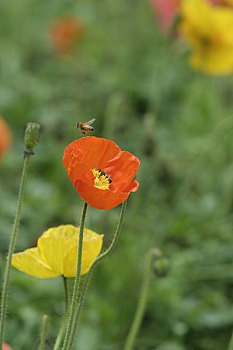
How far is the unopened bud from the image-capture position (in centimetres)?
107

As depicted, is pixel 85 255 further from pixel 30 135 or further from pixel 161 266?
pixel 161 266

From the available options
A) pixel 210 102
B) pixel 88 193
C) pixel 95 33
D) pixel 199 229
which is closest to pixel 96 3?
pixel 95 33

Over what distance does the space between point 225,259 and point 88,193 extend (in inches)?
42.9

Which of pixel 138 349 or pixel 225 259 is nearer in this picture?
pixel 138 349

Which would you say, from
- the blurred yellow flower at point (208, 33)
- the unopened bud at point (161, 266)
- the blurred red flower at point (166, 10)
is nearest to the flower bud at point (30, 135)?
the unopened bud at point (161, 266)

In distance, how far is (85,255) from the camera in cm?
68

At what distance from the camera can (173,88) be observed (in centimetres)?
279

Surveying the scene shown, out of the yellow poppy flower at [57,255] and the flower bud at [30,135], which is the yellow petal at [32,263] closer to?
the yellow poppy flower at [57,255]

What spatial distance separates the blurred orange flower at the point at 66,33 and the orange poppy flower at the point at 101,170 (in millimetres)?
2311

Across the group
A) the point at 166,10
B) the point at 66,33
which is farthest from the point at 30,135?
the point at 66,33

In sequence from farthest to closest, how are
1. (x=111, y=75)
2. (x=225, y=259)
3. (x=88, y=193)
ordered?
(x=111, y=75) < (x=225, y=259) < (x=88, y=193)

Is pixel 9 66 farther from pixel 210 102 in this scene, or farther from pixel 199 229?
pixel 199 229

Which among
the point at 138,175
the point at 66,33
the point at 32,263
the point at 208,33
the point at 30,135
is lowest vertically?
the point at 32,263

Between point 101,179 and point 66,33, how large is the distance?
7.74 ft
